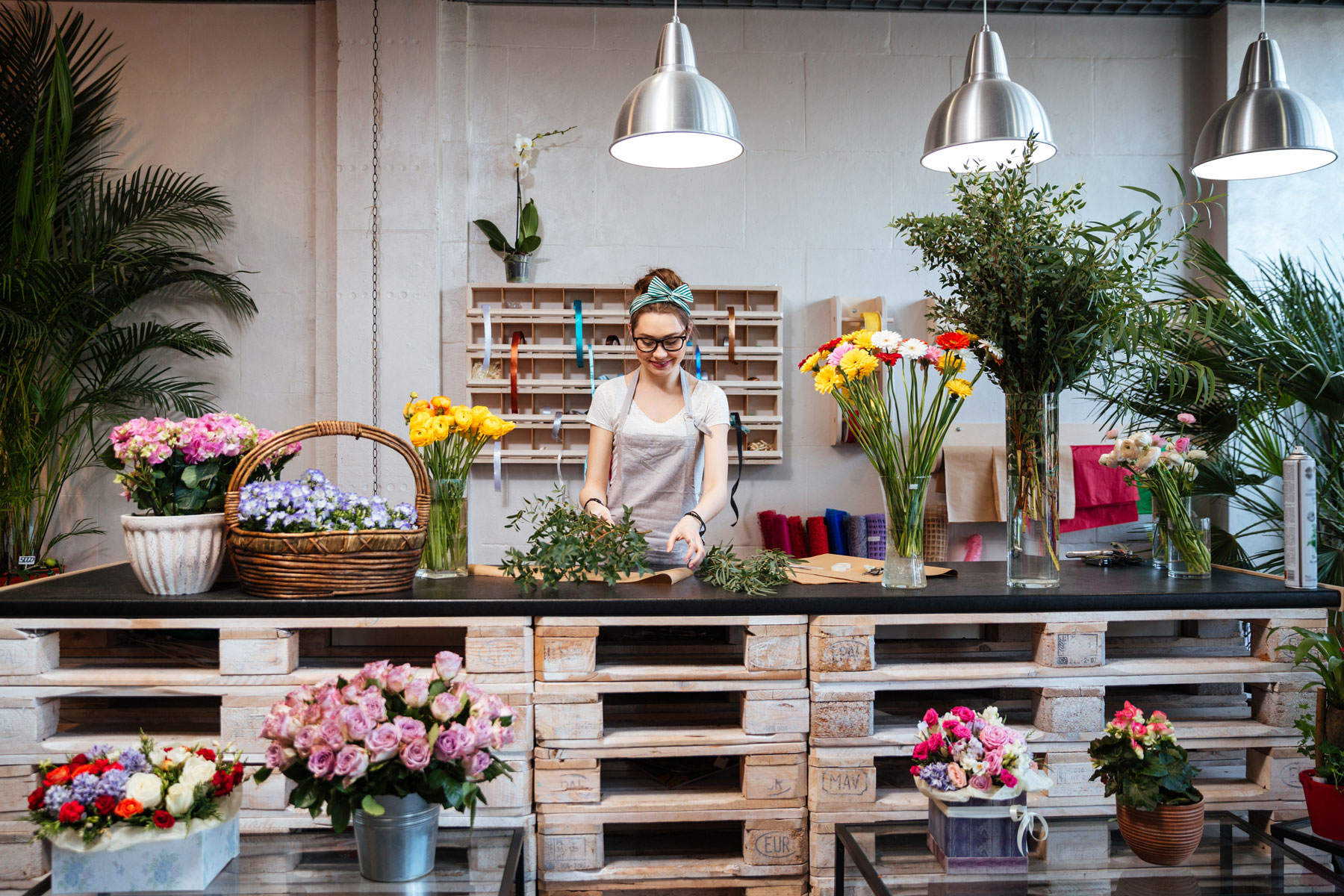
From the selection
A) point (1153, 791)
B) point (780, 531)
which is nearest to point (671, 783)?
point (1153, 791)

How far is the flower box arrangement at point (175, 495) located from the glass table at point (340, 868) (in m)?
0.74

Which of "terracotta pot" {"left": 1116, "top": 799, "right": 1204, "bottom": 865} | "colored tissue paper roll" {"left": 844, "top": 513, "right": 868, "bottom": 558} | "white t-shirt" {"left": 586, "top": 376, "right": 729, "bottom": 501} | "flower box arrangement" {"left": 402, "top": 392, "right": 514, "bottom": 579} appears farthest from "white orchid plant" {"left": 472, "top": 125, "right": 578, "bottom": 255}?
"terracotta pot" {"left": 1116, "top": 799, "right": 1204, "bottom": 865}

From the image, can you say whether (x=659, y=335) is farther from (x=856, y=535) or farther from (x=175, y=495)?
(x=856, y=535)

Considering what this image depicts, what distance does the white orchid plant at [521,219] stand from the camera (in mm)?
4430

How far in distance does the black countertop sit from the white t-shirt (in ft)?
2.80

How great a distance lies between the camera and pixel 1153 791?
169 cm

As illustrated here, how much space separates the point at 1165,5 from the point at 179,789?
214 inches

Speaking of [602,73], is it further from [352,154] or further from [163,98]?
[163,98]

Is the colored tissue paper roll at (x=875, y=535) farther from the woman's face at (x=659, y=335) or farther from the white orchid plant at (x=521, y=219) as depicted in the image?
the white orchid plant at (x=521, y=219)

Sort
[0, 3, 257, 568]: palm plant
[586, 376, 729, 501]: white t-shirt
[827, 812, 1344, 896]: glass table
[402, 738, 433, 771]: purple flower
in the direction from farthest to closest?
1. [0, 3, 257, 568]: palm plant
2. [586, 376, 729, 501]: white t-shirt
3. [827, 812, 1344, 896]: glass table
4. [402, 738, 433, 771]: purple flower

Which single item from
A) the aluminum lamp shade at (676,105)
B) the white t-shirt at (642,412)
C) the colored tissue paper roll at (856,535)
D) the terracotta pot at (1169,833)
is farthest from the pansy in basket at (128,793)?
the colored tissue paper roll at (856,535)

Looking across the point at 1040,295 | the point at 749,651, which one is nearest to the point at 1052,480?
the point at 1040,295

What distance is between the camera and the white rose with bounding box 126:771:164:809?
1.46m

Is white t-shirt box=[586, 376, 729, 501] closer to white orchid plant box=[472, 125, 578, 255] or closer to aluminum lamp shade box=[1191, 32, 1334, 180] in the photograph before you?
white orchid plant box=[472, 125, 578, 255]
